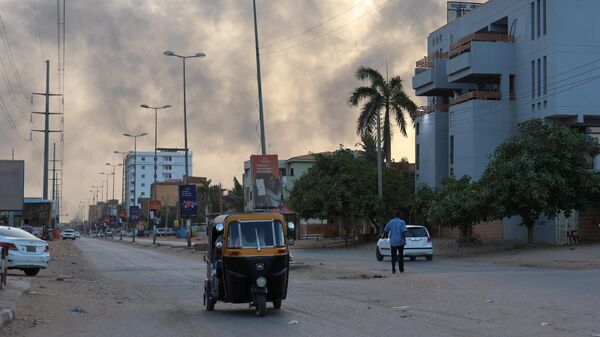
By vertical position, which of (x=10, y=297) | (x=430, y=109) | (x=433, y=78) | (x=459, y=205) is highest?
(x=433, y=78)

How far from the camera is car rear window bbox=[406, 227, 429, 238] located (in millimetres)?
35156

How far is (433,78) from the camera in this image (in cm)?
5953

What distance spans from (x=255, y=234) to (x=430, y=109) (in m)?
47.7

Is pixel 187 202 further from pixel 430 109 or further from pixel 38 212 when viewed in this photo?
pixel 38 212

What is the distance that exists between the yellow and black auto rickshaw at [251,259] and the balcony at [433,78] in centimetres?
4609

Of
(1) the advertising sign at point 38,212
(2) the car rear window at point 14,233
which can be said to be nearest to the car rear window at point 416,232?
(2) the car rear window at point 14,233

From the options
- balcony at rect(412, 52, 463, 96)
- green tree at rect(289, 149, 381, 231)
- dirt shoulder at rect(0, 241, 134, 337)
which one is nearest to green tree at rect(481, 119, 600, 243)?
green tree at rect(289, 149, 381, 231)

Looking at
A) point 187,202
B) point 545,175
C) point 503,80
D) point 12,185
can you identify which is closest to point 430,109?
point 503,80

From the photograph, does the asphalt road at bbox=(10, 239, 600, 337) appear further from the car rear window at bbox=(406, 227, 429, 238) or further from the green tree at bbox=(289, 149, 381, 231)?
the green tree at bbox=(289, 149, 381, 231)

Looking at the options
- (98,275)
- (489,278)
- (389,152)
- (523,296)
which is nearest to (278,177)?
(98,275)

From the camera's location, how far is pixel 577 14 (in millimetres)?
47781

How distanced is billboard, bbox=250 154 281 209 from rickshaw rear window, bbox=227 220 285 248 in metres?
21.1

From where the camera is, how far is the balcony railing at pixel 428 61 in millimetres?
60250

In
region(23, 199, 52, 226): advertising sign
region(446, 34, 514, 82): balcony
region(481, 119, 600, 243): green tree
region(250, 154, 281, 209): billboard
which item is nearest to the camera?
region(250, 154, 281, 209): billboard
